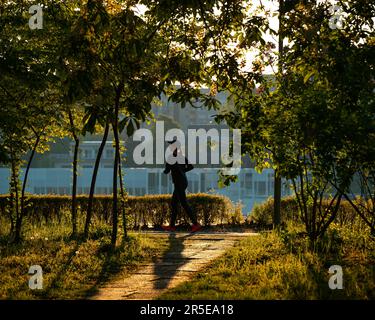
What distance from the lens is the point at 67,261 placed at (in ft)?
27.3

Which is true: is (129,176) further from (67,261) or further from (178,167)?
(67,261)

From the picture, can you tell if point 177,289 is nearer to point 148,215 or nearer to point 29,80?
point 29,80

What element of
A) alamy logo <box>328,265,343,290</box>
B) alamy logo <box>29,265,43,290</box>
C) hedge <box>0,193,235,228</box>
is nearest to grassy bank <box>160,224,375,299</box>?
alamy logo <box>328,265,343,290</box>

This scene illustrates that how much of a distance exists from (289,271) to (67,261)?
3.26 meters

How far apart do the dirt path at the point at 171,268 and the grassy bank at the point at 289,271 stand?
0.24 meters

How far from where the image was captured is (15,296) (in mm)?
6078

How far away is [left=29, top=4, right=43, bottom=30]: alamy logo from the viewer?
984 centimetres

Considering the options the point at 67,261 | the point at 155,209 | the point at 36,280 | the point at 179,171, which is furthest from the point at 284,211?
the point at 36,280

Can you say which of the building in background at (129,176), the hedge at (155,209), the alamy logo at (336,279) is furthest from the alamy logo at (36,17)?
the building in background at (129,176)

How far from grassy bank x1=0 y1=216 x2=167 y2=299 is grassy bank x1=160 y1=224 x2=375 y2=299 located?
1.23 m

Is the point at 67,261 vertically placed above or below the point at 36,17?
below

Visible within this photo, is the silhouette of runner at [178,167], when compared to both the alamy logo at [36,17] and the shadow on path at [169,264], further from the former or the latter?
the alamy logo at [36,17]

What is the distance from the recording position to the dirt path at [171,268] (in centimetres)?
636

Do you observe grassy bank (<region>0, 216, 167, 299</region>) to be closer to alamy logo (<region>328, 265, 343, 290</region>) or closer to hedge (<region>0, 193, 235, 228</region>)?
alamy logo (<region>328, 265, 343, 290</region>)
